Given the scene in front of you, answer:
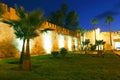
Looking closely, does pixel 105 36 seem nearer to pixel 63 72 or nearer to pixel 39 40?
pixel 39 40

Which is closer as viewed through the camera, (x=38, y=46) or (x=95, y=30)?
(x=38, y=46)

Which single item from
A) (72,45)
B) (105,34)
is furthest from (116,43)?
(72,45)

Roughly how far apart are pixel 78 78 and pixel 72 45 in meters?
33.6

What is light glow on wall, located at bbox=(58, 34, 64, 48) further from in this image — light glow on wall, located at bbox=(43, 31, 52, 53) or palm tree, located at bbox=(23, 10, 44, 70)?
palm tree, located at bbox=(23, 10, 44, 70)

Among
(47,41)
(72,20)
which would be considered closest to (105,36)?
(72,20)

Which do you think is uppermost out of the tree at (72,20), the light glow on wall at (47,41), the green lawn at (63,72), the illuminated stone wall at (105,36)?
the tree at (72,20)

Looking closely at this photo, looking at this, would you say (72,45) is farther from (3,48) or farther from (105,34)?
(3,48)

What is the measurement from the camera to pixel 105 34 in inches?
1961

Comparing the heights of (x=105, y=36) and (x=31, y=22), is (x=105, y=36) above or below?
above

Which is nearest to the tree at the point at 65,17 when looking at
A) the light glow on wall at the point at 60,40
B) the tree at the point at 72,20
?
the tree at the point at 72,20

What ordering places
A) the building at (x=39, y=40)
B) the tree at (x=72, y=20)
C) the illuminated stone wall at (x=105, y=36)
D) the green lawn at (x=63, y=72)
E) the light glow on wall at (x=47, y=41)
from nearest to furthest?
1. the green lawn at (x=63, y=72)
2. the building at (x=39, y=40)
3. the light glow on wall at (x=47, y=41)
4. the illuminated stone wall at (x=105, y=36)
5. the tree at (x=72, y=20)

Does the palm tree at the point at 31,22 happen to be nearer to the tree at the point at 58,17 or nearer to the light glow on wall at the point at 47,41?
the light glow on wall at the point at 47,41

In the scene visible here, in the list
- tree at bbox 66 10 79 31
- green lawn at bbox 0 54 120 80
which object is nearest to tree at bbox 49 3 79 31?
tree at bbox 66 10 79 31

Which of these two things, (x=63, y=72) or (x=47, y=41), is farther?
(x=47, y=41)
